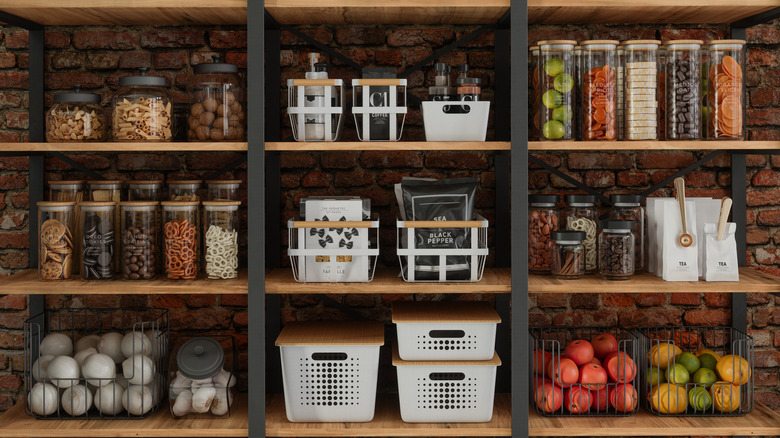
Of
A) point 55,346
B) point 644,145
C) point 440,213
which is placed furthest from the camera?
point 55,346

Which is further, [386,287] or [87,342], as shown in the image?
[87,342]

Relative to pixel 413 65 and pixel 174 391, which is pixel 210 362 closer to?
pixel 174 391

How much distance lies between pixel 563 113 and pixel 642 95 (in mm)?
252

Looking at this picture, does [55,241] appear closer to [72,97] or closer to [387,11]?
[72,97]

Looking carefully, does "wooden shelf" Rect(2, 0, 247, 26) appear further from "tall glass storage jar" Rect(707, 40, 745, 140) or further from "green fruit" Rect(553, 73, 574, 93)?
"tall glass storage jar" Rect(707, 40, 745, 140)

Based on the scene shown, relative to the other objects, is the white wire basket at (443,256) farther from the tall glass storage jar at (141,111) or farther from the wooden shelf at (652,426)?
the tall glass storage jar at (141,111)

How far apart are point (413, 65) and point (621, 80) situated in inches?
29.9

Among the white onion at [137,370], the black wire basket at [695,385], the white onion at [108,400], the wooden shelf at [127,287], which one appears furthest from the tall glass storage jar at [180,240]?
the black wire basket at [695,385]

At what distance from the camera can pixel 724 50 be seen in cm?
206

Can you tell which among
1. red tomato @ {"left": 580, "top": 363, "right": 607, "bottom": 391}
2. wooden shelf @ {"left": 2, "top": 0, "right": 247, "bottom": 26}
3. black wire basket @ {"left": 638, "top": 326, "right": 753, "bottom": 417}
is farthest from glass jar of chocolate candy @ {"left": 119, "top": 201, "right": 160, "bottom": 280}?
black wire basket @ {"left": 638, "top": 326, "right": 753, "bottom": 417}

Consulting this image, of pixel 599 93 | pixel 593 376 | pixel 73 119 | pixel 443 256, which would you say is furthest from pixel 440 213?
pixel 73 119

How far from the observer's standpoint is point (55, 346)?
2211 millimetres

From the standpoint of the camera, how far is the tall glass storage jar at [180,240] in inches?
81.8

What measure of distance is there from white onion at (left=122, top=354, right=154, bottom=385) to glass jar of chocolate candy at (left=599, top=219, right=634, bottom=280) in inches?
59.6
